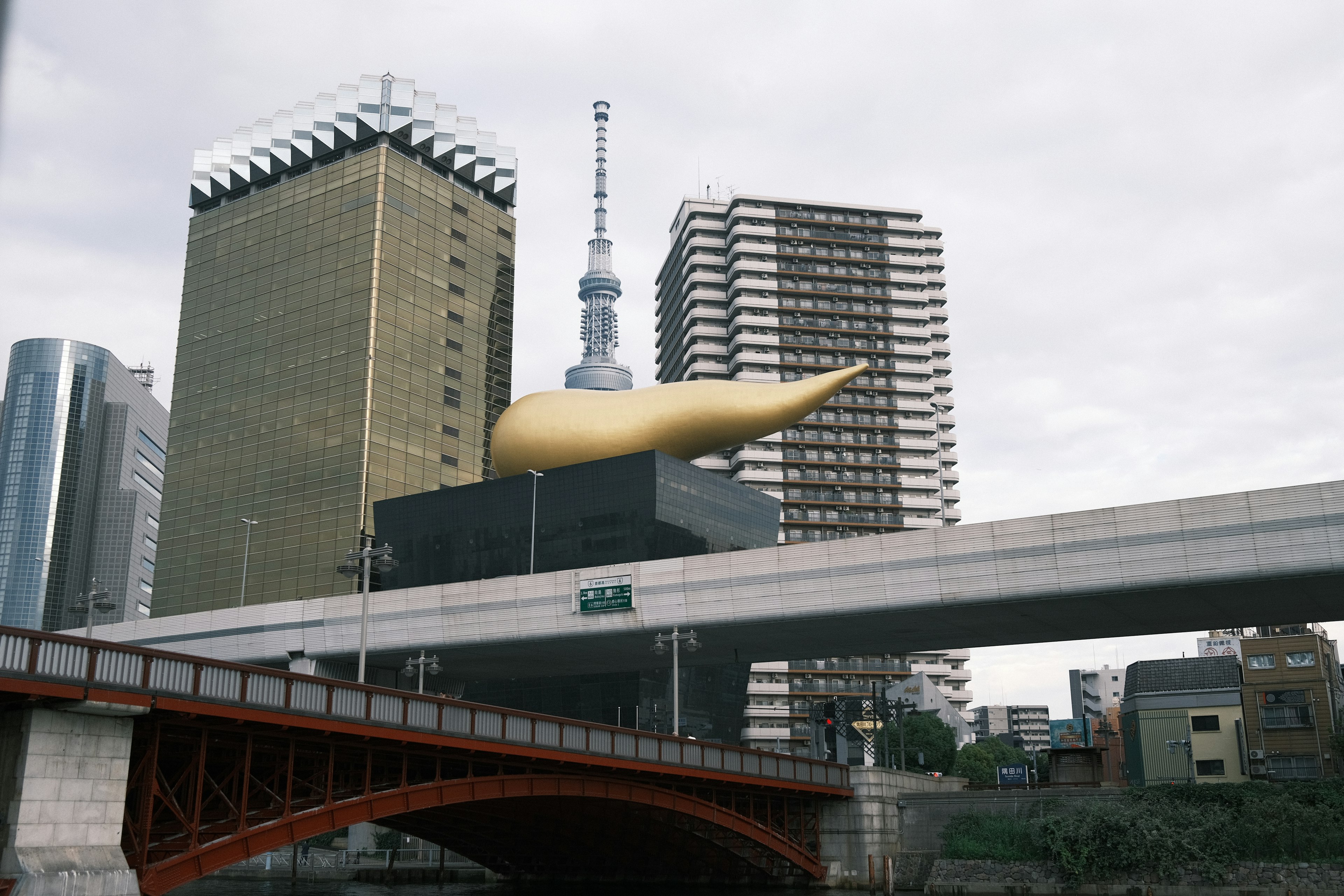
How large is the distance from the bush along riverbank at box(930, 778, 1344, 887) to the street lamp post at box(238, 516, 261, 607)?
80485 millimetres

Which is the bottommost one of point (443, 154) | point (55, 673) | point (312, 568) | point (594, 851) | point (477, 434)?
point (594, 851)

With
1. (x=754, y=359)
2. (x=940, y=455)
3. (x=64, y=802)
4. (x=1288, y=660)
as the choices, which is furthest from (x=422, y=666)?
(x=940, y=455)

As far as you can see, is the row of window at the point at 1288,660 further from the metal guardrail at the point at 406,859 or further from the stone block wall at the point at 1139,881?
the metal guardrail at the point at 406,859

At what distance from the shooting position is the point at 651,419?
81062 millimetres

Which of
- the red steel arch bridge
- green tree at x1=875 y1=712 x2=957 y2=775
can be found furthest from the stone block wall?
green tree at x1=875 y1=712 x2=957 y2=775

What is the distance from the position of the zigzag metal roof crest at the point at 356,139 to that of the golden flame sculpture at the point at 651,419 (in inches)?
2119

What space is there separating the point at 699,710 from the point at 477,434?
4801 cm

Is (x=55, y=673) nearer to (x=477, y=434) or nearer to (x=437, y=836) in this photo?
(x=437, y=836)

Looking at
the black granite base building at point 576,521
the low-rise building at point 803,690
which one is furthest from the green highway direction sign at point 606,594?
the low-rise building at point 803,690

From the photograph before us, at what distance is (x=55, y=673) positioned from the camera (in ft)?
80.4

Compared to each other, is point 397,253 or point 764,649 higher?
point 397,253

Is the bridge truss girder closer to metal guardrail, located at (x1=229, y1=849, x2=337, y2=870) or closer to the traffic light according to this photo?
the traffic light

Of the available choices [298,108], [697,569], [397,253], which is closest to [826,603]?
[697,569]

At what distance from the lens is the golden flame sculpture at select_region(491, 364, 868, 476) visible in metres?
78.3
